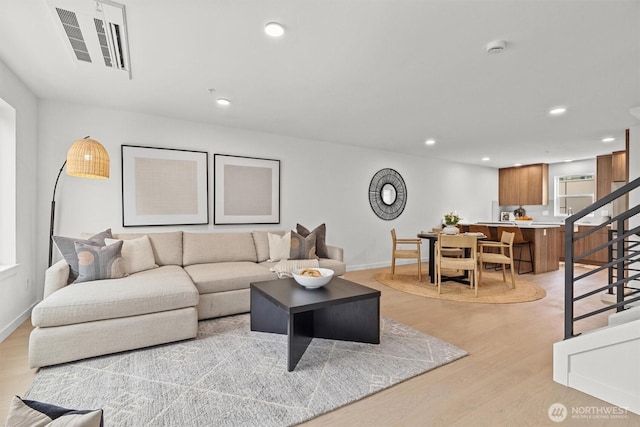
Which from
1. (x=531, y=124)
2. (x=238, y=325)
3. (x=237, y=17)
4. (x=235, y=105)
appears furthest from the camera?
(x=531, y=124)

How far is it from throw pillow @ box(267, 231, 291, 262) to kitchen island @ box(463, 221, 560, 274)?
4.52 meters

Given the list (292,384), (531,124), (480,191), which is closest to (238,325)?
(292,384)

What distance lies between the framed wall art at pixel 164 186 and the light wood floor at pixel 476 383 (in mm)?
1563

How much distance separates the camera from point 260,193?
15.5 ft

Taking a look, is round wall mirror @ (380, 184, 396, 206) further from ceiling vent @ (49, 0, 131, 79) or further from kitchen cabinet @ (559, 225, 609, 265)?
ceiling vent @ (49, 0, 131, 79)

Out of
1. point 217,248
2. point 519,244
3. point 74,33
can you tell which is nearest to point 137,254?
point 217,248

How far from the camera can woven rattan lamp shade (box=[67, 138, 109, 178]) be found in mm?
2838

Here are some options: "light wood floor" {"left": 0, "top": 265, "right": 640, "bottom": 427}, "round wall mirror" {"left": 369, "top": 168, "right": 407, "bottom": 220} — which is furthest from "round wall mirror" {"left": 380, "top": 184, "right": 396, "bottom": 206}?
"light wood floor" {"left": 0, "top": 265, "right": 640, "bottom": 427}

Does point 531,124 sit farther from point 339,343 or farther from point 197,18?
point 197,18

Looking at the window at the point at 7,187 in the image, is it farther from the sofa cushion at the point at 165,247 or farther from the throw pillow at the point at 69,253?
the sofa cushion at the point at 165,247

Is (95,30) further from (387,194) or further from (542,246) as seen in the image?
(542,246)

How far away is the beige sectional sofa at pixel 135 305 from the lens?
2230 millimetres

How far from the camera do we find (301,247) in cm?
404

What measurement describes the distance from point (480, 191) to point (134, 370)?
793 cm
